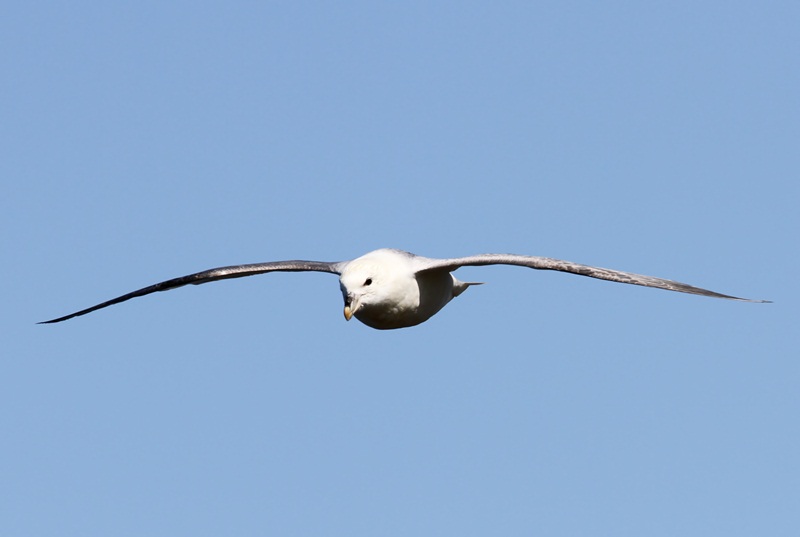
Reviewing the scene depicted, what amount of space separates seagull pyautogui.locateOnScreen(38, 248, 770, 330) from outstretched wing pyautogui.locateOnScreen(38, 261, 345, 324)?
2 centimetres

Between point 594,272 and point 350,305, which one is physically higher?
point 594,272

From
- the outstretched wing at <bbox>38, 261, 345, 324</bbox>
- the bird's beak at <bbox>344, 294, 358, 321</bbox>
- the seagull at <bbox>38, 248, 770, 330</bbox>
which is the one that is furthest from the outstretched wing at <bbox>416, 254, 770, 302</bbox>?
the outstretched wing at <bbox>38, 261, 345, 324</bbox>

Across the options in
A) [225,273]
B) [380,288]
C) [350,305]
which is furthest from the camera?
[225,273]

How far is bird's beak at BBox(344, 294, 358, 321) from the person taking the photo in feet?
59.8

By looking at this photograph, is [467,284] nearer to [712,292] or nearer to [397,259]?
[397,259]

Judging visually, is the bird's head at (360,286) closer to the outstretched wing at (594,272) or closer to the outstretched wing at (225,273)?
the outstretched wing at (225,273)

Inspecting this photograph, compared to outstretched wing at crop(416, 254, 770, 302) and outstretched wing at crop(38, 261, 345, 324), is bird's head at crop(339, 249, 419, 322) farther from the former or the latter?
outstretched wing at crop(416, 254, 770, 302)

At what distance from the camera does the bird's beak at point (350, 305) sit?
59.8ft

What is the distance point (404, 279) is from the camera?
19.5 m

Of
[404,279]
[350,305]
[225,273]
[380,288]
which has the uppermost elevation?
[225,273]

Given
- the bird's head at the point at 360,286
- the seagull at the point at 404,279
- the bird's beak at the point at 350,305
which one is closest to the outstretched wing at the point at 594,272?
the seagull at the point at 404,279

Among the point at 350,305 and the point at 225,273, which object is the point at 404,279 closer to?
the point at 350,305

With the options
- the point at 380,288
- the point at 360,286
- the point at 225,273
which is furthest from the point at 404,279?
the point at 225,273

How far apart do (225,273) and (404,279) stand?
12.2 feet
